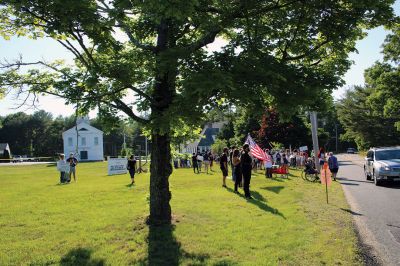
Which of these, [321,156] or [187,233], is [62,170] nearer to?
[321,156]

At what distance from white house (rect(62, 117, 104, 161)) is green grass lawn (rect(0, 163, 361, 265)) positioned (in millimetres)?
75322

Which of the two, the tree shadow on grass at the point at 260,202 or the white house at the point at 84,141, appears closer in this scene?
the tree shadow on grass at the point at 260,202

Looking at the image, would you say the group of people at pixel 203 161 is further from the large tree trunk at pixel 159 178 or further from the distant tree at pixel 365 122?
the distant tree at pixel 365 122

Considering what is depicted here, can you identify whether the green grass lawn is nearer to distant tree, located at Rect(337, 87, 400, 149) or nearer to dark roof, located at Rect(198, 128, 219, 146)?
distant tree, located at Rect(337, 87, 400, 149)

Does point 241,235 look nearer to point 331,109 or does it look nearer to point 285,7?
point 331,109

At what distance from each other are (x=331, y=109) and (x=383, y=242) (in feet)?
9.66

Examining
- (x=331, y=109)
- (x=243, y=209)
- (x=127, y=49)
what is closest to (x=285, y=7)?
(x=331, y=109)

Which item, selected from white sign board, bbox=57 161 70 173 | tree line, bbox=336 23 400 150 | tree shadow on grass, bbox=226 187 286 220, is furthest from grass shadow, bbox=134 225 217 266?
tree line, bbox=336 23 400 150

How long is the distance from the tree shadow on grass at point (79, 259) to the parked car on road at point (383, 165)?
15.2 metres

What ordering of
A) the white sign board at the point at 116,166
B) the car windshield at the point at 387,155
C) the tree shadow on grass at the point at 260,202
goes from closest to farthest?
the tree shadow on grass at the point at 260,202 → the car windshield at the point at 387,155 → the white sign board at the point at 116,166

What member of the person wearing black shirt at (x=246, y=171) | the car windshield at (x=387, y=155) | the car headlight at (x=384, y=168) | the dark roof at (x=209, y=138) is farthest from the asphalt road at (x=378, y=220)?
the dark roof at (x=209, y=138)

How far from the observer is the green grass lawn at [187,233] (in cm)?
766

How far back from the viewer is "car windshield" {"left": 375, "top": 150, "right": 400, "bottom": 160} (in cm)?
2091

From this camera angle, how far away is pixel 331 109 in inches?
367
